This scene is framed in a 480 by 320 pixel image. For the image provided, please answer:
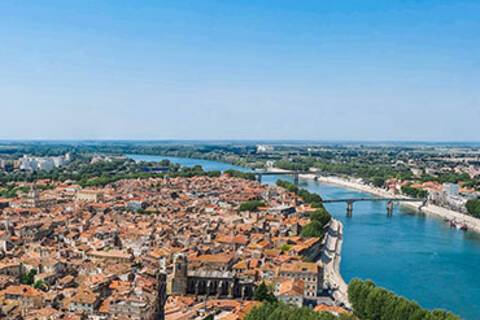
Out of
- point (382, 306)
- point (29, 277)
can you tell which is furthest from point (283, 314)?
point (29, 277)

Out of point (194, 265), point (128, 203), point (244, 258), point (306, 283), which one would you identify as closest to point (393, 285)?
point (306, 283)

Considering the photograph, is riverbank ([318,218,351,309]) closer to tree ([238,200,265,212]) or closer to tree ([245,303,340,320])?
tree ([245,303,340,320])

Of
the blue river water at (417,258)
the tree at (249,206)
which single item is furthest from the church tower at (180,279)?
the tree at (249,206)

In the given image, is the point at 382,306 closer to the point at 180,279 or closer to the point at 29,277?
the point at 180,279

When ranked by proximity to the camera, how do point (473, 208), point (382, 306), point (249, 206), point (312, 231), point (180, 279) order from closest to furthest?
point (382, 306) < point (180, 279) < point (312, 231) < point (249, 206) < point (473, 208)

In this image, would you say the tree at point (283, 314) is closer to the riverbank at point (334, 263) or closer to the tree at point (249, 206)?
Answer: the riverbank at point (334, 263)

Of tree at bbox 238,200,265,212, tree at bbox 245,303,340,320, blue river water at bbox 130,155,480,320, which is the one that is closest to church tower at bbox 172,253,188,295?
tree at bbox 245,303,340,320
